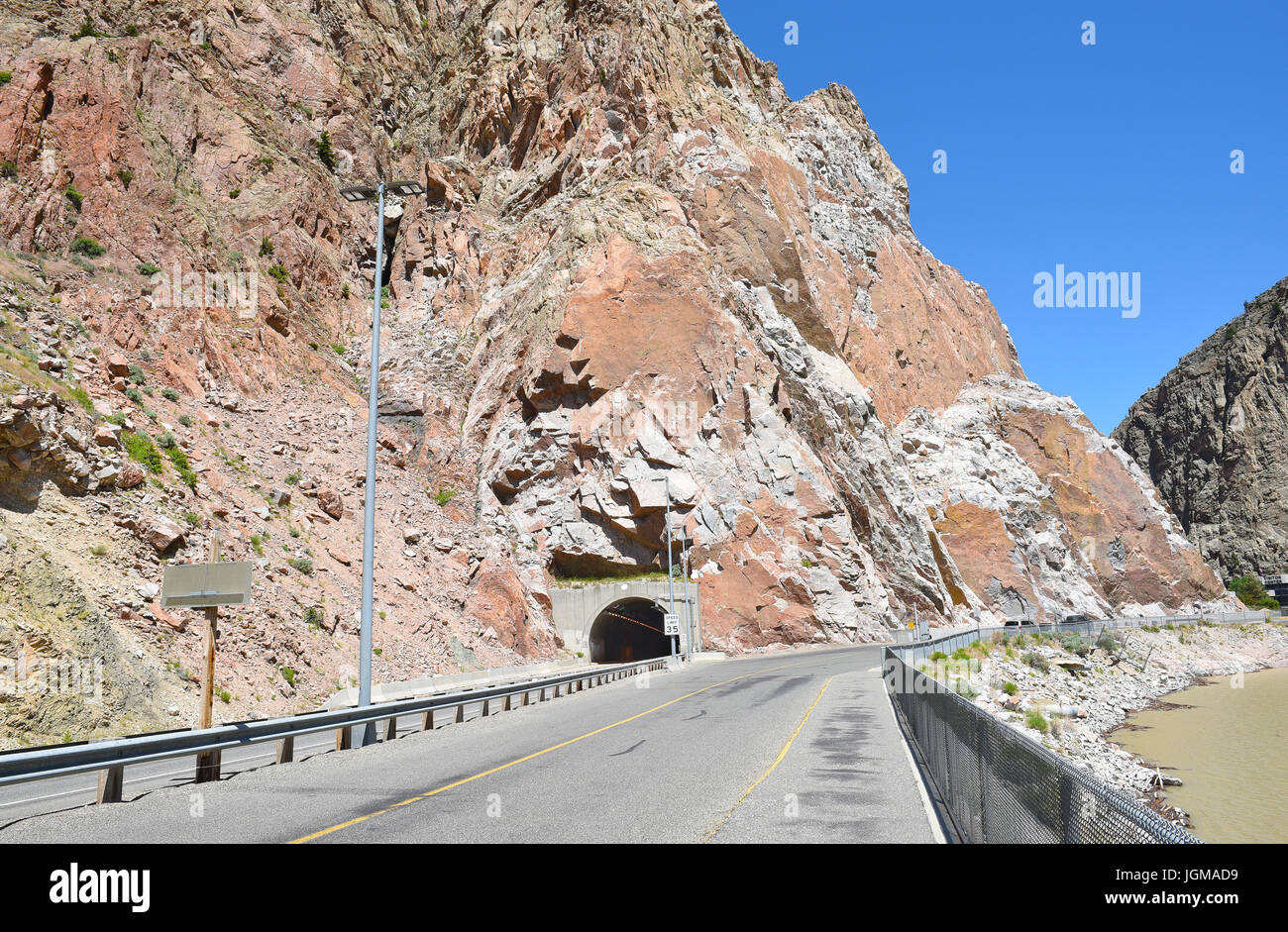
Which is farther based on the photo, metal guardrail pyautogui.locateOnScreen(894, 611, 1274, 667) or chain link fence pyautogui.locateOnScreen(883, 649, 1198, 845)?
metal guardrail pyautogui.locateOnScreen(894, 611, 1274, 667)

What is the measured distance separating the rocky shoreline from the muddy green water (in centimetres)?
70

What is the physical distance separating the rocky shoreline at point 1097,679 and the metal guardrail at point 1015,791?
42.8ft

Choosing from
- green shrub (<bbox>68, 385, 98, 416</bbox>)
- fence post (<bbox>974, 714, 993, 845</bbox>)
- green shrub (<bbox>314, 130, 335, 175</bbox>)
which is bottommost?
fence post (<bbox>974, 714, 993, 845</bbox>)

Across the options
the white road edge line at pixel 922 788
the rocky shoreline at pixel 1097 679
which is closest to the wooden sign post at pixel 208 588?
the white road edge line at pixel 922 788

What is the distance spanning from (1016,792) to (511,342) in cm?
5002

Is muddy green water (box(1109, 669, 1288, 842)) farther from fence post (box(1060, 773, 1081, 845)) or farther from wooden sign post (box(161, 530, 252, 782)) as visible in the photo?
wooden sign post (box(161, 530, 252, 782))

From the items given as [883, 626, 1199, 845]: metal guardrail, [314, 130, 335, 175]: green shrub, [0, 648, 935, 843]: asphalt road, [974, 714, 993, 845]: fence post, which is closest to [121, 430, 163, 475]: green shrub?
[0, 648, 935, 843]: asphalt road

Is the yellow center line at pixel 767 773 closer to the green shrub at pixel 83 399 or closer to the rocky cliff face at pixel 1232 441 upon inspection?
the green shrub at pixel 83 399

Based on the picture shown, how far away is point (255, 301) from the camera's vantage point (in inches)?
1545

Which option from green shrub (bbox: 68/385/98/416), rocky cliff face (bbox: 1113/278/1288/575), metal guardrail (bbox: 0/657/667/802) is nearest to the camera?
metal guardrail (bbox: 0/657/667/802)

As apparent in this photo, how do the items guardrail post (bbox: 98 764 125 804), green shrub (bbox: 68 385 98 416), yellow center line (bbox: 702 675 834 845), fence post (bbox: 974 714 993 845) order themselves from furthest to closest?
green shrub (bbox: 68 385 98 416), guardrail post (bbox: 98 764 125 804), yellow center line (bbox: 702 675 834 845), fence post (bbox: 974 714 993 845)

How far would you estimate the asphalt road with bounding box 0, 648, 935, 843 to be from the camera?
7.82 meters

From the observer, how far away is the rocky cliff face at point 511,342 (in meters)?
31.0

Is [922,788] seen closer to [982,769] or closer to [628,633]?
[982,769]
